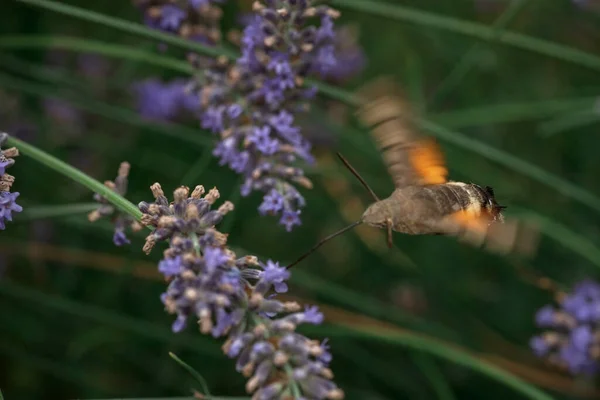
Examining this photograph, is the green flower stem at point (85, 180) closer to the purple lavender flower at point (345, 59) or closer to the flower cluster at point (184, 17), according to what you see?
the flower cluster at point (184, 17)

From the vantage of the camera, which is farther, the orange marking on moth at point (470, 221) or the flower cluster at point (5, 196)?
the orange marking on moth at point (470, 221)

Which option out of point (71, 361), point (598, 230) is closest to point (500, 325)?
point (598, 230)

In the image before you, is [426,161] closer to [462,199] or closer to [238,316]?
[462,199]

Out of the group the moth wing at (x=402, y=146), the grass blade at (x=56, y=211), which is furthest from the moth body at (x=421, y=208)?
the grass blade at (x=56, y=211)

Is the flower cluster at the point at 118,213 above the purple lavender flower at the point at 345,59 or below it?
below

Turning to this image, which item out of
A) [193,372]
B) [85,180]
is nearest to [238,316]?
[193,372]

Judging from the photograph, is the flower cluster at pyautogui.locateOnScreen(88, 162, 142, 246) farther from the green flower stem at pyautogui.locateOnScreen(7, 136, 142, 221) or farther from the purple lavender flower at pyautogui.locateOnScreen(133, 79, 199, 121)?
the purple lavender flower at pyautogui.locateOnScreen(133, 79, 199, 121)

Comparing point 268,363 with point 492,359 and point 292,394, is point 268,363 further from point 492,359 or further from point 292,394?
point 492,359

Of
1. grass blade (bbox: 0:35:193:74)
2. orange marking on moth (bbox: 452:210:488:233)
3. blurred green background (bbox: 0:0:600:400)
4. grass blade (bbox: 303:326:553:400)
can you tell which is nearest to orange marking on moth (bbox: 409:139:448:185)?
orange marking on moth (bbox: 452:210:488:233)
